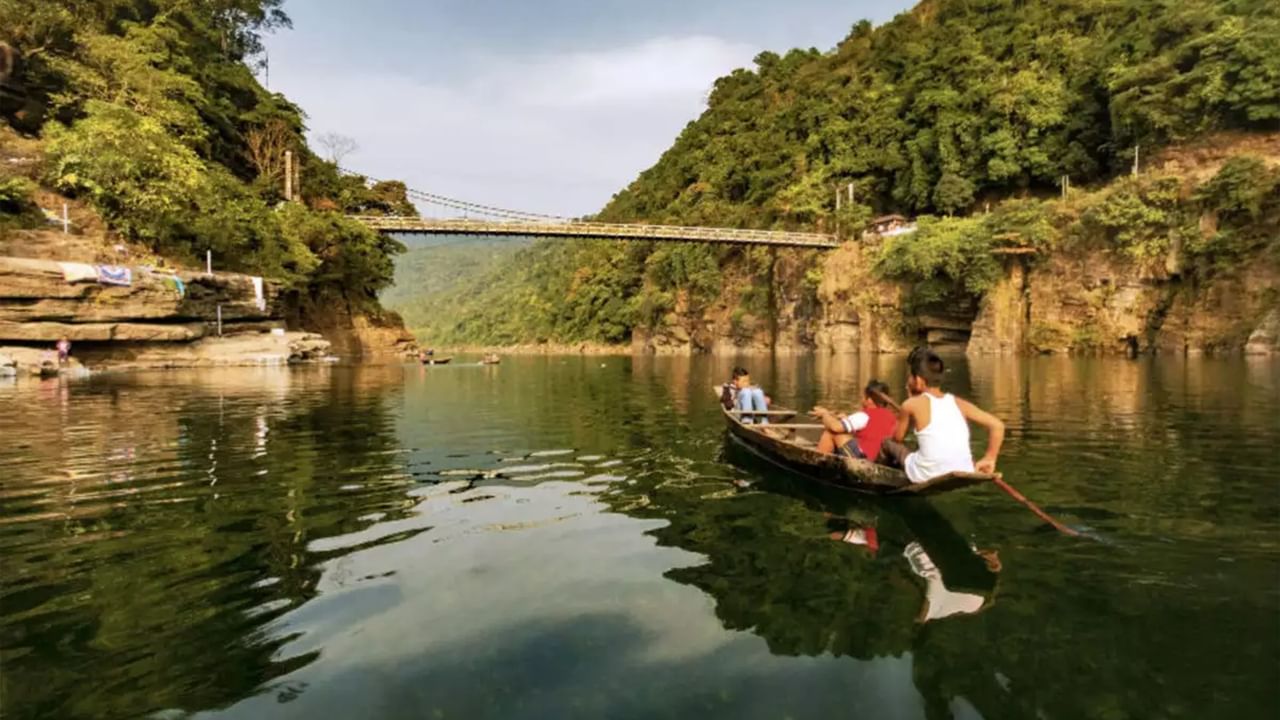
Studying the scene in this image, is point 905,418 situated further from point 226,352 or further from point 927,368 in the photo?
point 226,352

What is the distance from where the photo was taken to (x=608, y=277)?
302 feet

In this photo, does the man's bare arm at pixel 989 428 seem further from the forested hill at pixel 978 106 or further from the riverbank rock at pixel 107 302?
the forested hill at pixel 978 106

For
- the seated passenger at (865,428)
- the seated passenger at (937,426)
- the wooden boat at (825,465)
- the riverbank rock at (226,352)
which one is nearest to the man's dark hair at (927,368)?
the seated passenger at (937,426)

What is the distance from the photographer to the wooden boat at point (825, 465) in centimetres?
610

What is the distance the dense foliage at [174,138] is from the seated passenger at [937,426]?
3310cm

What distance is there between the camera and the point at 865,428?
24.9 ft

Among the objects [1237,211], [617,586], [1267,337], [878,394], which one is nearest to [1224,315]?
[1267,337]

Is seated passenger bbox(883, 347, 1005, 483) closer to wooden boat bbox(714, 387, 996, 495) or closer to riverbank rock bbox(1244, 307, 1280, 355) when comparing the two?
wooden boat bbox(714, 387, 996, 495)

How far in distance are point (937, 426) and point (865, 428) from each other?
1.55 m

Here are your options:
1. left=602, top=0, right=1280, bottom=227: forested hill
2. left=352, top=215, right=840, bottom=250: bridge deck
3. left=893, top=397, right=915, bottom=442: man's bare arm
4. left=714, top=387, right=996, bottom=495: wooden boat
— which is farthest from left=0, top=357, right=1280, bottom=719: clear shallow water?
left=352, top=215, right=840, bottom=250: bridge deck

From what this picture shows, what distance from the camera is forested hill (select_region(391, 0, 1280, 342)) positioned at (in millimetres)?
41219

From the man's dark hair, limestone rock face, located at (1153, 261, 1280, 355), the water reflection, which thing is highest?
limestone rock face, located at (1153, 261, 1280, 355)

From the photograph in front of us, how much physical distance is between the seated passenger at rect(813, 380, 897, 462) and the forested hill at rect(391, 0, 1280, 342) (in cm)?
4491

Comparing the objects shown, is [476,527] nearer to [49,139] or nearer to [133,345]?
[133,345]
